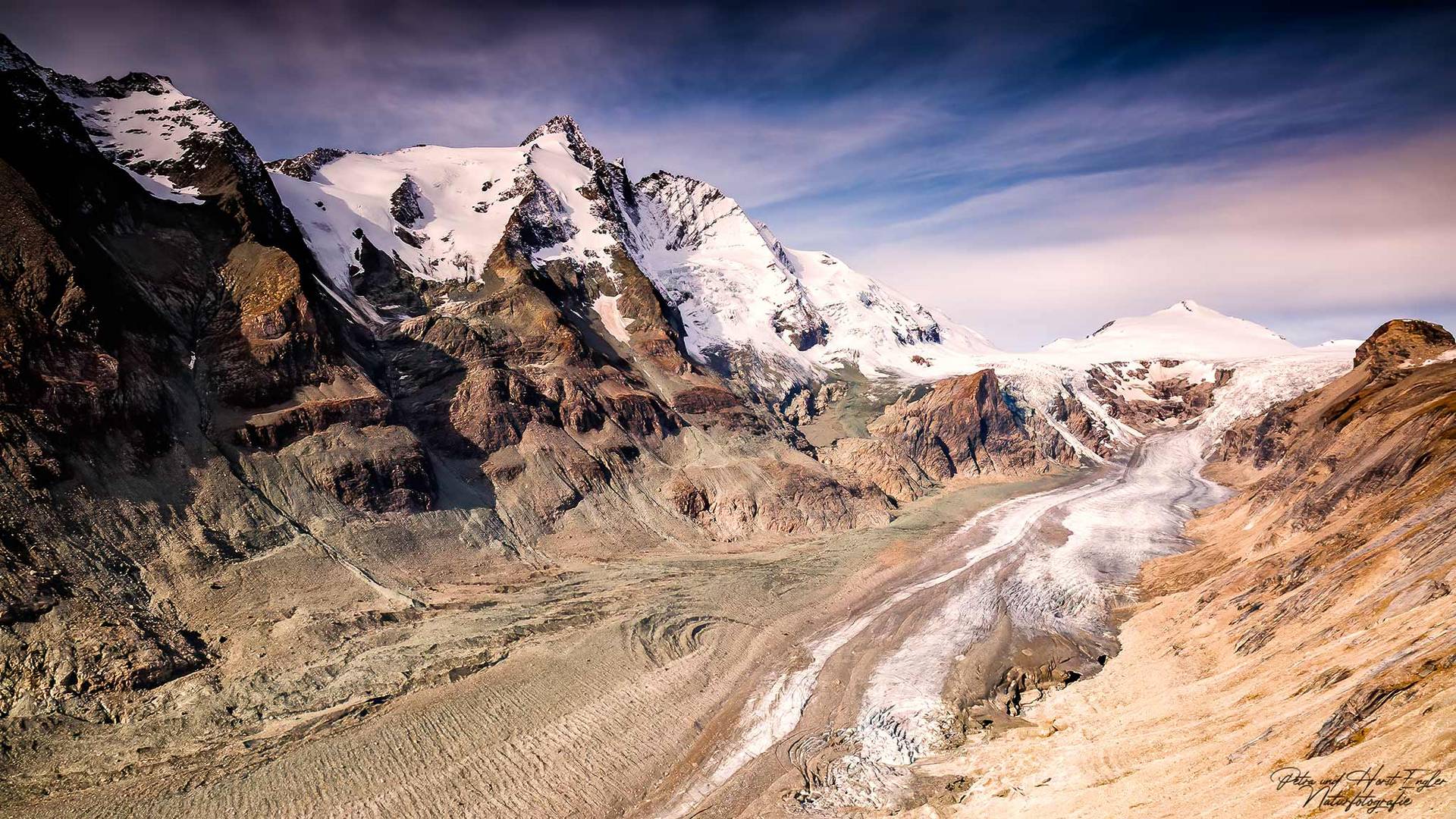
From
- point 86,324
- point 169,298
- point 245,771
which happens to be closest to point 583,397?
point 169,298

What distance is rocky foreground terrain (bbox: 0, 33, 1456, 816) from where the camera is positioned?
101ft

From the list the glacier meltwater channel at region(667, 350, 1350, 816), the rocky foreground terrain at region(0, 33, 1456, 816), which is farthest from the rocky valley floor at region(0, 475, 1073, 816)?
the glacier meltwater channel at region(667, 350, 1350, 816)

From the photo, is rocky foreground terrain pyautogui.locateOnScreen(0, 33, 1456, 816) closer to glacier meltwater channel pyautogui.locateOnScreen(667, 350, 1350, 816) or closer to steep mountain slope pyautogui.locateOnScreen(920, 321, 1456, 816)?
steep mountain slope pyautogui.locateOnScreen(920, 321, 1456, 816)

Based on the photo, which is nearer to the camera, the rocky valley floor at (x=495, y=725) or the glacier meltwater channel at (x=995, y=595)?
the rocky valley floor at (x=495, y=725)

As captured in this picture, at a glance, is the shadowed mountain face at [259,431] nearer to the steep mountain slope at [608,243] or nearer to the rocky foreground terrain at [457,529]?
the rocky foreground terrain at [457,529]

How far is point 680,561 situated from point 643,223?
131368 mm

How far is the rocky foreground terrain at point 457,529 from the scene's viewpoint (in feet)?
101

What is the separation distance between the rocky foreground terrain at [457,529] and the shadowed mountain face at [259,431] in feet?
0.99

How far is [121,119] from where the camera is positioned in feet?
265

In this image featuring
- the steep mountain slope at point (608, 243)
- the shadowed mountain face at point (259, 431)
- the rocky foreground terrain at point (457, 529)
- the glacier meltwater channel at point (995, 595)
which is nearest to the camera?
the rocky foreground terrain at point (457, 529)

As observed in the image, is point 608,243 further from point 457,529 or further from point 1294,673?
point 1294,673

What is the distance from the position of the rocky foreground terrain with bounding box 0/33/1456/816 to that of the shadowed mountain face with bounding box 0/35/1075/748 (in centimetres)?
30

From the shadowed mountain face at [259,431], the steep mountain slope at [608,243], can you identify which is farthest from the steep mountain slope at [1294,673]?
the steep mountain slope at [608,243]

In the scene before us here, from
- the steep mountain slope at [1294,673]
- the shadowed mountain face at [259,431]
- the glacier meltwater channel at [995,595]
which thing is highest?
the shadowed mountain face at [259,431]
